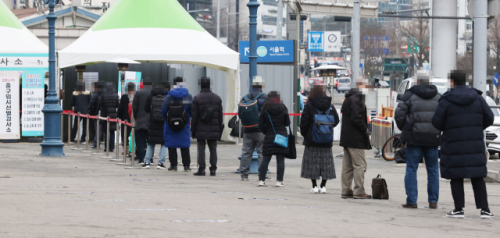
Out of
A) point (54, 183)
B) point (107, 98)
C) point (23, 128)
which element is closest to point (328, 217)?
point (54, 183)

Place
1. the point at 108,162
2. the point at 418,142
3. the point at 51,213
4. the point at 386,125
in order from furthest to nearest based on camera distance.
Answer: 1. the point at 386,125
2. the point at 108,162
3. the point at 418,142
4. the point at 51,213

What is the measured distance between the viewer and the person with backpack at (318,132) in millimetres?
11164

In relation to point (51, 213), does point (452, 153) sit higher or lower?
higher

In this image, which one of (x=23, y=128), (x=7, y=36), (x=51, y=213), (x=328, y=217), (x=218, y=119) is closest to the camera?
(x=51, y=213)

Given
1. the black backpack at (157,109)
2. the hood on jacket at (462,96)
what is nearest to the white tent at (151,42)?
the black backpack at (157,109)

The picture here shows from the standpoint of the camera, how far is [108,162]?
671 inches

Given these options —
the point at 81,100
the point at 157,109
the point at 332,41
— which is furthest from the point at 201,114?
the point at 332,41

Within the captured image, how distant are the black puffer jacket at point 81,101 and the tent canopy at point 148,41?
989 millimetres

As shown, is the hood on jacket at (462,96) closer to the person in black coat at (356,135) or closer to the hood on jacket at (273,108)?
the person in black coat at (356,135)

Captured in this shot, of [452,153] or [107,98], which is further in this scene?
[107,98]

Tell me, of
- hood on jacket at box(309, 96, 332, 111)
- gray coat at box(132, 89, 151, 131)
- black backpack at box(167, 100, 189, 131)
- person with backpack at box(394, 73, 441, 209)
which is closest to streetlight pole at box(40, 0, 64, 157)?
gray coat at box(132, 89, 151, 131)

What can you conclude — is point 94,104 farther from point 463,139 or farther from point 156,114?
point 463,139

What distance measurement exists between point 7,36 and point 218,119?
12664 millimetres

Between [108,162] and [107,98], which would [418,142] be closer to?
[108,162]
